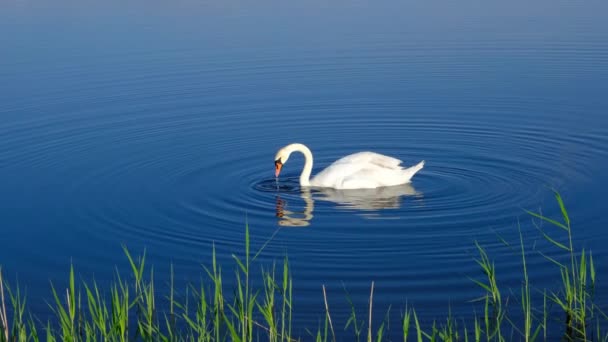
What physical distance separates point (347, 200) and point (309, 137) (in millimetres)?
3536

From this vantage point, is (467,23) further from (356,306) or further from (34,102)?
(356,306)

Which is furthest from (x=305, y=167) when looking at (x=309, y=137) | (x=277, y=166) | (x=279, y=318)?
(x=279, y=318)

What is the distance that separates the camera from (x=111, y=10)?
2883 cm

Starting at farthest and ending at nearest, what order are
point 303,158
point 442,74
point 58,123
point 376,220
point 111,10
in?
1. point 111,10
2. point 442,74
3. point 58,123
4. point 303,158
5. point 376,220

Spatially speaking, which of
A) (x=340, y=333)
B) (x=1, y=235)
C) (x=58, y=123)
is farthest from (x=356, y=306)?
(x=58, y=123)

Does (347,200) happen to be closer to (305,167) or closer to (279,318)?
(305,167)

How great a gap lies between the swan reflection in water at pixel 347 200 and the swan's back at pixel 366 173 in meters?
0.08

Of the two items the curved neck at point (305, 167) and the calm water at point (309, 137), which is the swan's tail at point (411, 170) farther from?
the curved neck at point (305, 167)

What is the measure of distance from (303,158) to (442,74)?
556 centimetres

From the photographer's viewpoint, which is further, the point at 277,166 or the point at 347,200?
the point at 277,166

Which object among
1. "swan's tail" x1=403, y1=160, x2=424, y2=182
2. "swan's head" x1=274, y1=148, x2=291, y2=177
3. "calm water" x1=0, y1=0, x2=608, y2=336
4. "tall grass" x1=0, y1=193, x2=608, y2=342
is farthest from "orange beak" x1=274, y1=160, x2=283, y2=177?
"tall grass" x1=0, y1=193, x2=608, y2=342

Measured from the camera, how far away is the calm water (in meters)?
10.8

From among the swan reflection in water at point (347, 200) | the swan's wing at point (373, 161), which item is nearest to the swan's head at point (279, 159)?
the swan reflection in water at point (347, 200)

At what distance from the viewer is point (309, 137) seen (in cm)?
1642
